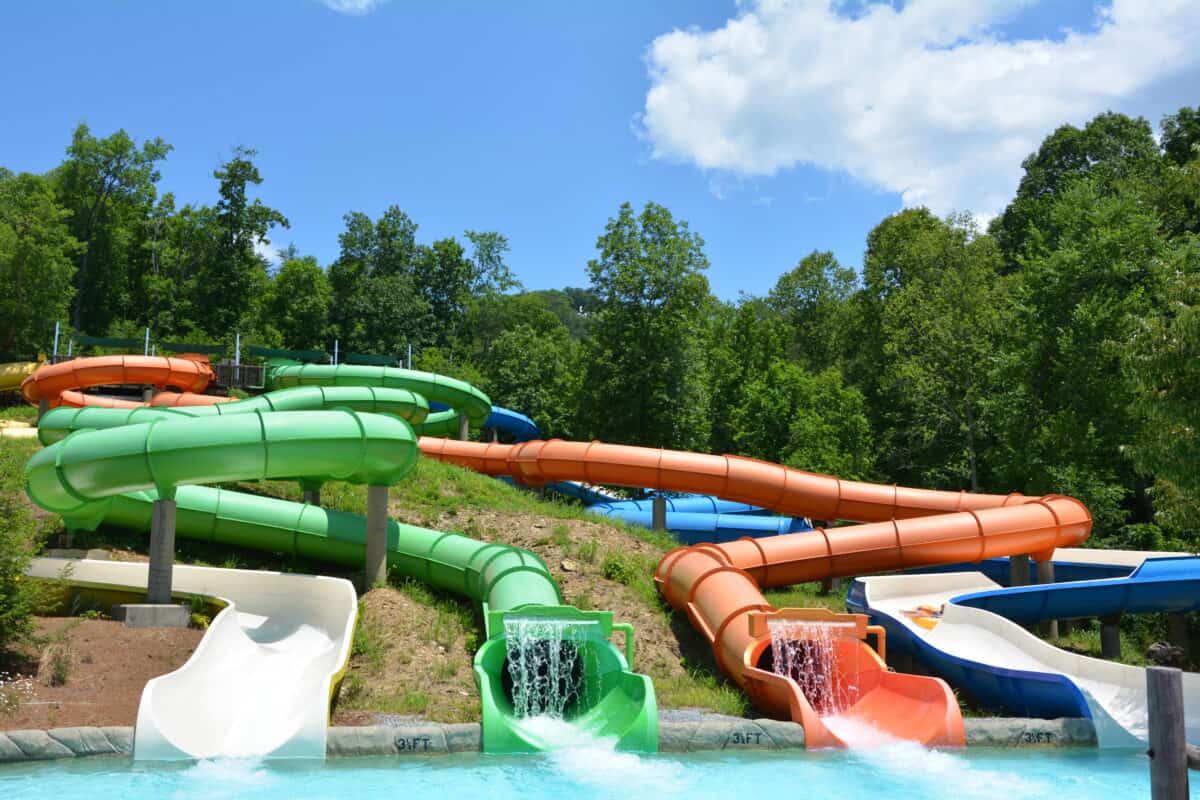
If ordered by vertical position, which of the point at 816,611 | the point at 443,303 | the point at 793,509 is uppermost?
the point at 443,303

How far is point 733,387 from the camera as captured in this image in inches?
1555

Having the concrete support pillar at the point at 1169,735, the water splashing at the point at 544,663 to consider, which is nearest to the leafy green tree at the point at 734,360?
the water splashing at the point at 544,663

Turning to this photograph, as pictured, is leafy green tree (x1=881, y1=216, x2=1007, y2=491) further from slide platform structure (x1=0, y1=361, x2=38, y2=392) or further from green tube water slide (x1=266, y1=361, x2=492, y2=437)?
slide platform structure (x1=0, y1=361, x2=38, y2=392)

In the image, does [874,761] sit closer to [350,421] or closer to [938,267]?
Answer: [350,421]

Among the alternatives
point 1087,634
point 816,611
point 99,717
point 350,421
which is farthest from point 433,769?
point 1087,634

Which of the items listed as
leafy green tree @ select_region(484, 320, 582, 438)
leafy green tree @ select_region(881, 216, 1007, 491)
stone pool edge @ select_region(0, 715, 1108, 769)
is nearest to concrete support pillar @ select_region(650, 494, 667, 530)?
stone pool edge @ select_region(0, 715, 1108, 769)

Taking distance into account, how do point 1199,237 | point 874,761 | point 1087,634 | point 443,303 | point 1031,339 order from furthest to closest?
1. point 443,303
2. point 1031,339
3. point 1199,237
4. point 1087,634
5. point 874,761

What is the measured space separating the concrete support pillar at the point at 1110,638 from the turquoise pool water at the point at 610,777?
6.40m

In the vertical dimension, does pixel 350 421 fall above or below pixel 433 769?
above

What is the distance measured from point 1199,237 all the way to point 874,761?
879 inches

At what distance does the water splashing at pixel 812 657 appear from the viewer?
1183cm

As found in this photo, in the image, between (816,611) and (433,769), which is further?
(816,611)

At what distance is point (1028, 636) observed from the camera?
43.8ft

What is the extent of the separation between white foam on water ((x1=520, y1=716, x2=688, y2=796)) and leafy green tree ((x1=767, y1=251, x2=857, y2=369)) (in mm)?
43252
